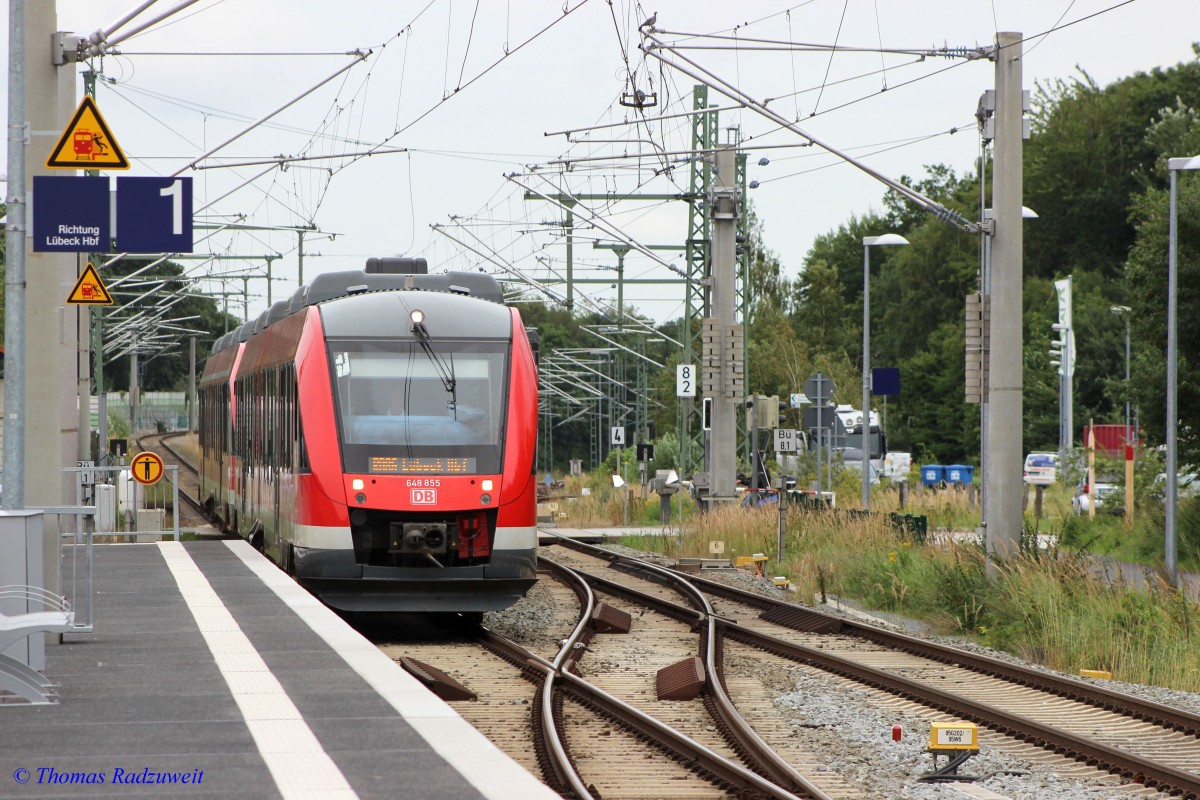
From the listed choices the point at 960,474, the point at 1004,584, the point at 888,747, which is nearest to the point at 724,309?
the point at 1004,584

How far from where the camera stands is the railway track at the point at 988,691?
1023cm

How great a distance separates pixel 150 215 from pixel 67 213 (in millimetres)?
1917

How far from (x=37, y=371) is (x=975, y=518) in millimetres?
26277

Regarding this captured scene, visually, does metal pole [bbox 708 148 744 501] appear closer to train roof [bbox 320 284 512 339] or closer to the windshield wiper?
train roof [bbox 320 284 512 339]

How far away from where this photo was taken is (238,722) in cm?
810

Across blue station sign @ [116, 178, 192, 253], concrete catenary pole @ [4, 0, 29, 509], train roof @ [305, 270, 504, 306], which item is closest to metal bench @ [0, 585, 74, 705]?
concrete catenary pole @ [4, 0, 29, 509]

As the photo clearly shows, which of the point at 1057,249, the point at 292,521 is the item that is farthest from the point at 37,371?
the point at 1057,249

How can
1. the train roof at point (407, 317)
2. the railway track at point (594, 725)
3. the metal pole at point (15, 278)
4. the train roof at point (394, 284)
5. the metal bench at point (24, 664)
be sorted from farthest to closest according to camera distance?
the train roof at point (394, 284) → the train roof at point (407, 317) → the metal pole at point (15, 278) → the railway track at point (594, 725) → the metal bench at point (24, 664)

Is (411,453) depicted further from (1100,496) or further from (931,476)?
(931,476)

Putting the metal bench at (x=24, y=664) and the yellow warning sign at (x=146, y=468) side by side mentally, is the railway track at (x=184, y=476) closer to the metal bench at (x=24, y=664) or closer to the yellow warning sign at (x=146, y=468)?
the yellow warning sign at (x=146, y=468)

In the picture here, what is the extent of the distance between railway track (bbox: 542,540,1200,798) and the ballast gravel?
23cm

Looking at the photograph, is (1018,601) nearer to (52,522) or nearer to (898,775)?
(898,775)

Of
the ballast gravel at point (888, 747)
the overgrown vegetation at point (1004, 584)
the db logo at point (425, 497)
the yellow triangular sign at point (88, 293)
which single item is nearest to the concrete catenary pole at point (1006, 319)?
the overgrown vegetation at point (1004, 584)

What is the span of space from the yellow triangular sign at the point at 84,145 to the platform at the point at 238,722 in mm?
3147
